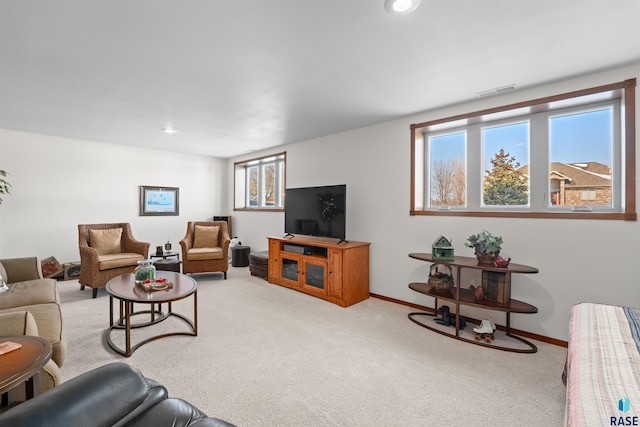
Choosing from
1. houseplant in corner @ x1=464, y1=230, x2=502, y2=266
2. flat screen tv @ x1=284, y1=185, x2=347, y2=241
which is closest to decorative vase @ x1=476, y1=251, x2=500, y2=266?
houseplant in corner @ x1=464, y1=230, x2=502, y2=266

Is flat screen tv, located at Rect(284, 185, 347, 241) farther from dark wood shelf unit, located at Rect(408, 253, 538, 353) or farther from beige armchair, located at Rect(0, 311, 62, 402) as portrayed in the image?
beige armchair, located at Rect(0, 311, 62, 402)

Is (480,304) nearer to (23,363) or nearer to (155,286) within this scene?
(155,286)

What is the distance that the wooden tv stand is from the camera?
366 centimetres

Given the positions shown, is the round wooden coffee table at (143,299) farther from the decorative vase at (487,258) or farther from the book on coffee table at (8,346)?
the decorative vase at (487,258)

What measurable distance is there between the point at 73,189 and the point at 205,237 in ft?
7.40

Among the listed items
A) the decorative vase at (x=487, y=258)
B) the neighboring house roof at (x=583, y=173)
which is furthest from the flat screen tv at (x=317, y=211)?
the neighboring house roof at (x=583, y=173)

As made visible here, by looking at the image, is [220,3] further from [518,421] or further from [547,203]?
[547,203]

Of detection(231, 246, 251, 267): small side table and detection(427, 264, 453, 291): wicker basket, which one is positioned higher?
detection(427, 264, 453, 291): wicker basket

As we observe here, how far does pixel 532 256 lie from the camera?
2.79 meters

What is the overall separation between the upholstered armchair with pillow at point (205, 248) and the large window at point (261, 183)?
1143mm

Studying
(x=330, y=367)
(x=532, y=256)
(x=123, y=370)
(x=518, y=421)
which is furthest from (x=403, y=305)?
Result: (x=123, y=370)

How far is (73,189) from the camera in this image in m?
4.86

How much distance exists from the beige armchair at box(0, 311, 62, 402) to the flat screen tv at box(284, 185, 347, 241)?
297 cm

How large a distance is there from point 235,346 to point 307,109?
2585 millimetres
